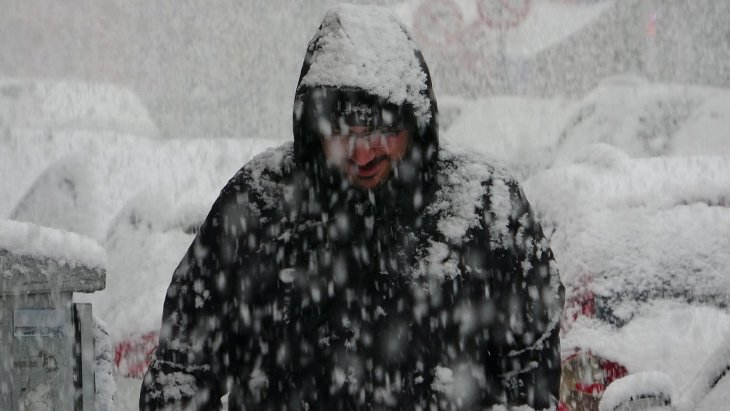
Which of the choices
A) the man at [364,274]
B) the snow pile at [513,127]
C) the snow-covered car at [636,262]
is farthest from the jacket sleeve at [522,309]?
the snow pile at [513,127]

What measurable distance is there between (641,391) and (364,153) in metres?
1.74

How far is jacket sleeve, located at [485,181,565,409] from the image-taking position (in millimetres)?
2553

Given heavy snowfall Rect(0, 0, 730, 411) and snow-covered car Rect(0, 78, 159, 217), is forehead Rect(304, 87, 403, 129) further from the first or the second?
snow-covered car Rect(0, 78, 159, 217)

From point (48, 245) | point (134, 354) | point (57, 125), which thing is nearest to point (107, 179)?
point (134, 354)

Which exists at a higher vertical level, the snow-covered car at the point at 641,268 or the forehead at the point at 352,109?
the forehead at the point at 352,109

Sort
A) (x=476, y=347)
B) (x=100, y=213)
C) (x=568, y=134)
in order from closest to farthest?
(x=476, y=347)
(x=100, y=213)
(x=568, y=134)

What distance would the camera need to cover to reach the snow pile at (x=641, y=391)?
3.78 meters

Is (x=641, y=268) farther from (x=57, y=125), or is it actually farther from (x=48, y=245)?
(x=57, y=125)

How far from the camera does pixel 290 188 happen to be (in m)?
2.69

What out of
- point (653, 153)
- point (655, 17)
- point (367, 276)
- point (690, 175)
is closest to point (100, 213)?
point (690, 175)

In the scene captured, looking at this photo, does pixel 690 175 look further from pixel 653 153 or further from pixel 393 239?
pixel 653 153

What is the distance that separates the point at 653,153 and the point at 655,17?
6.89 metres

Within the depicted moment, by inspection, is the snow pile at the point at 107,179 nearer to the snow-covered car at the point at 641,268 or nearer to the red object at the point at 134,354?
the red object at the point at 134,354

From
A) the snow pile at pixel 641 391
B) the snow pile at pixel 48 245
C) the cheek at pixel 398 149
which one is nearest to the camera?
the cheek at pixel 398 149
